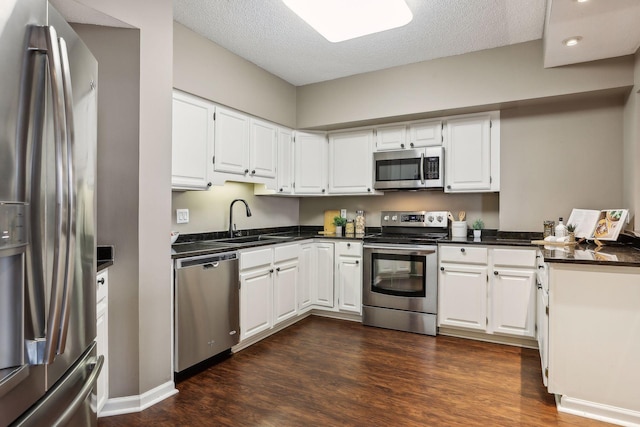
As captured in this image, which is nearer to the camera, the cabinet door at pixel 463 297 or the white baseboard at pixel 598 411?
the white baseboard at pixel 598 411

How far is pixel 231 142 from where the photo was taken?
→ 10.9 feet

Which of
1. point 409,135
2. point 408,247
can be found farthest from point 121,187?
point 409,135

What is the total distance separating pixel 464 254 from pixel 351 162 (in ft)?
5.17

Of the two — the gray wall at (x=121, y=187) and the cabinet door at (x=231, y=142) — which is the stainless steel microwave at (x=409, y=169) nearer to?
the cabinet door at (x=231, y=142)

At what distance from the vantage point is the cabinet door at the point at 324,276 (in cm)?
395

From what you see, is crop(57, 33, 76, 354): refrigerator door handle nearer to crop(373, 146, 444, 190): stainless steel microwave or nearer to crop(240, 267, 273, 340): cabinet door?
crop(240, 267, 273, 340): cabinet door

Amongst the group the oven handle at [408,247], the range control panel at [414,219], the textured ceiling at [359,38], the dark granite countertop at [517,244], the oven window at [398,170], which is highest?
the textured ceiling at [359,38]

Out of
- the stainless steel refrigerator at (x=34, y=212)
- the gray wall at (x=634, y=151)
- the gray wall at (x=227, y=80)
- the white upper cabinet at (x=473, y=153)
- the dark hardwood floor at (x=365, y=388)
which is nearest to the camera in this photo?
the stainless steel refrigerator at (x=34, y=212)

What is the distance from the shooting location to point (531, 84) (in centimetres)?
318

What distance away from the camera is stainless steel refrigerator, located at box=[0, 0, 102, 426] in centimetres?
89

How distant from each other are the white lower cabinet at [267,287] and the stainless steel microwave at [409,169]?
3.90ft

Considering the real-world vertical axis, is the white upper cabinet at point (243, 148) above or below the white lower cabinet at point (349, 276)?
above

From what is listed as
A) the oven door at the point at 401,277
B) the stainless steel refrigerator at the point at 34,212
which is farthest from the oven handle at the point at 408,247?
the stainless steel refrigerator at the point at 34,212

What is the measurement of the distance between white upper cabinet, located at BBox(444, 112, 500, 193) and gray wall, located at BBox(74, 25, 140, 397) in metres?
2.80
